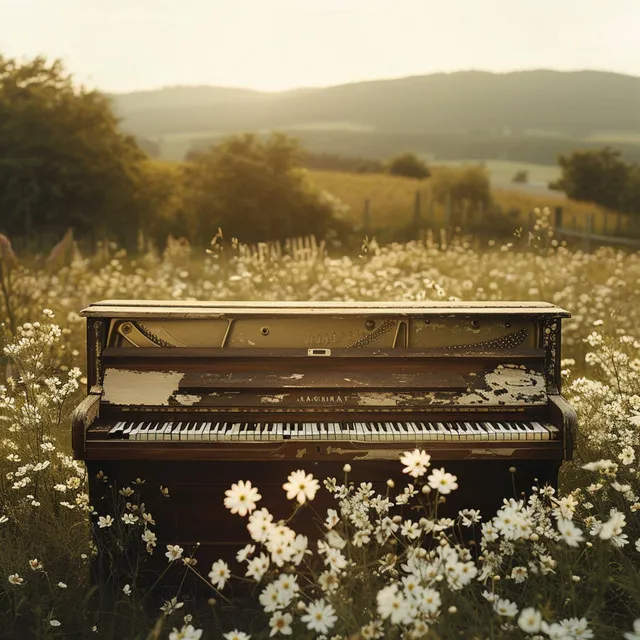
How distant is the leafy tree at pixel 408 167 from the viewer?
146 feet

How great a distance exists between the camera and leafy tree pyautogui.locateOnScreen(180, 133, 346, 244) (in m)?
34.3

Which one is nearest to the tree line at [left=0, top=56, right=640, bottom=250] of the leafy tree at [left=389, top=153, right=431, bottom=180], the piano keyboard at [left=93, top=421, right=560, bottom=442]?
the leafy tree at [left=389, top=153, right=431, bottom=180]

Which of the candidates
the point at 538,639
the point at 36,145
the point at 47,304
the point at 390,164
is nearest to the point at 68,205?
the point at 36,145

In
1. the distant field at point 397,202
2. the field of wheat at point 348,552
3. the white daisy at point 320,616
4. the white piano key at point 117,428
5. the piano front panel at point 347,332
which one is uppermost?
the piano front panel at point 347,332

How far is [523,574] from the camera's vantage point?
373 cm

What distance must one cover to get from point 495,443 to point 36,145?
32.1 metres

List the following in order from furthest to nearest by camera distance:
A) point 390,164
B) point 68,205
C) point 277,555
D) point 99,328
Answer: point 390,164, point 68,205, point 99,328, point 277,555

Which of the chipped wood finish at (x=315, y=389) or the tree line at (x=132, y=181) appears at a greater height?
the chipped wood finish at (x=315, y=389)

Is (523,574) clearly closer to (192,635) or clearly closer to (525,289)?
(192,635)

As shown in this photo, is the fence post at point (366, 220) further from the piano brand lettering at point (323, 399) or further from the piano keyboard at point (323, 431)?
the piano keyboard at point (323, 431)

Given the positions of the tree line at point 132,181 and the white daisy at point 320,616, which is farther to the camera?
the tree line at point 132,181

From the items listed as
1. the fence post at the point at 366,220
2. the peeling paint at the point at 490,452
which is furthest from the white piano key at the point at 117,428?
the fence post at the point at 366,220

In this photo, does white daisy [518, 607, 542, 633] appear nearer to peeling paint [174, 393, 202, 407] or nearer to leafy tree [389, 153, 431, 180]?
peeling paint [174, 393, 202, 407]

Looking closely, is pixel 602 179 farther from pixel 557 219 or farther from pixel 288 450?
pixel 288 450
